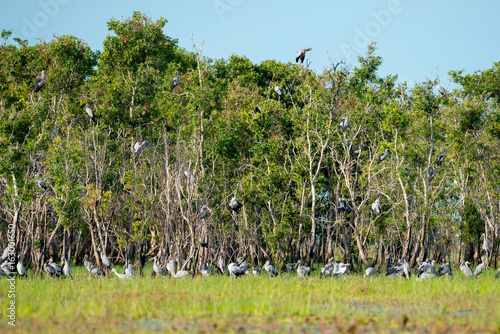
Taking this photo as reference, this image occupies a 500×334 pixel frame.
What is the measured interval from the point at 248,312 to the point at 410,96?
19328 millimetres

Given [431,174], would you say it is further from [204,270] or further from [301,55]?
[204,270]

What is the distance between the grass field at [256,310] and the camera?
822 centimetres

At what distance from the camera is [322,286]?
14.2 meters

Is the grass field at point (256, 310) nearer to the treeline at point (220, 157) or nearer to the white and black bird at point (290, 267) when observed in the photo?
the treeline at point (220, 157)

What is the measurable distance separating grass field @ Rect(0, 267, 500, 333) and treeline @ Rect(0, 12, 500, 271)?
6.69m

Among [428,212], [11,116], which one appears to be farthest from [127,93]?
[428,212]

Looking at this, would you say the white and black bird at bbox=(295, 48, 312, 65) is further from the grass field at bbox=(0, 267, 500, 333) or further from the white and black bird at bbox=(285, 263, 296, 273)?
the grass field at bbox=(0, 267, 500, 333)

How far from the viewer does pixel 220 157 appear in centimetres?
2594

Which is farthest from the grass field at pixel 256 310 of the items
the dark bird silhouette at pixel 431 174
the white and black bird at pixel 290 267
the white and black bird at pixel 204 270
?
the dark bird silhouette at pixel 431 174

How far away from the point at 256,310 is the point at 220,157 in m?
16.7

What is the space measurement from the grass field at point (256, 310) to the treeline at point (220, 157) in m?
6.69

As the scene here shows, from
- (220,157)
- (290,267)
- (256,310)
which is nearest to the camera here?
(256,310)

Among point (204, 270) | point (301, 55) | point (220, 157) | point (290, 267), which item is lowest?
point (204, 270)

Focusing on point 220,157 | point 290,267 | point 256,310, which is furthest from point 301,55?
point 256,310
